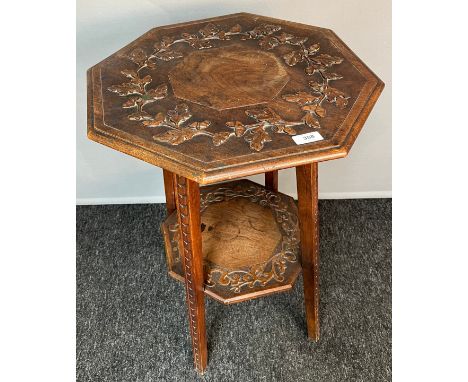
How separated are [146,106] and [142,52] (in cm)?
34

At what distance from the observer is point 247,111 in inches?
67.5

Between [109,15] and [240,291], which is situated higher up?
[109,15]

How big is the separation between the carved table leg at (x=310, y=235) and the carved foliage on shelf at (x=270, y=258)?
7 cm

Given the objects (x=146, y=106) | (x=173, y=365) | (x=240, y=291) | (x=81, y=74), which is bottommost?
(x=173, y=365)

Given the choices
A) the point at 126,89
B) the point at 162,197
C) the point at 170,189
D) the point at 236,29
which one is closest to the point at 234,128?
the point at 126,89

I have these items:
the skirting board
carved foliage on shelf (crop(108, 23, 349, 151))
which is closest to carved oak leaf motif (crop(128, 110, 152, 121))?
carved foliage on shelf (crop(108, 23, 349, 151))

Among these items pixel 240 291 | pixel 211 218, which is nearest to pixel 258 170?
pixel 240 291

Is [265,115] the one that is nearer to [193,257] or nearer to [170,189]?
[193,257]

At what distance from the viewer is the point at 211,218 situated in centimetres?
223

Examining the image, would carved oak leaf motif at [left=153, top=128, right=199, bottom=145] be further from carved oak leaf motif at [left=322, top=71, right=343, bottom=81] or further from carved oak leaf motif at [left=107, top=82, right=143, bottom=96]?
carved oak leaf motif at [left=322, top=71, right=343, bottom=81]

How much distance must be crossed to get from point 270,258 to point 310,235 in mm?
190

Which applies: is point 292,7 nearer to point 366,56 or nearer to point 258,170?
point 366,56

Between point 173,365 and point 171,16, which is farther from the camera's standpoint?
point 171,16

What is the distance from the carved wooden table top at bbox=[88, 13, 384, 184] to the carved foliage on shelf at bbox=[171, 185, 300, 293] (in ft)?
1.83
